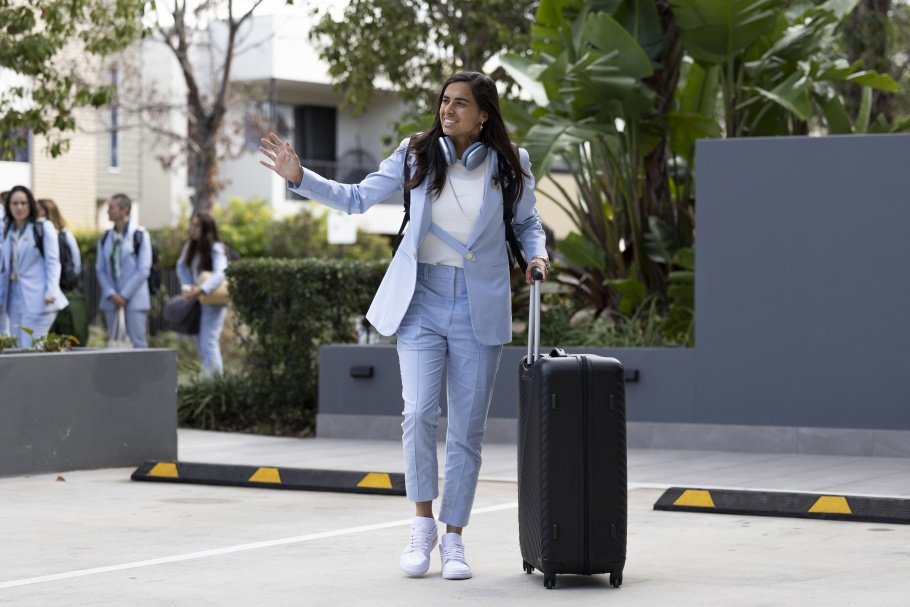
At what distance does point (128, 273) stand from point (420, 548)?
9214 mm

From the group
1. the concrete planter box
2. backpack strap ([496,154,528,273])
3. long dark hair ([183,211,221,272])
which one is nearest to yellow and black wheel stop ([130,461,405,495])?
the concrete planter box

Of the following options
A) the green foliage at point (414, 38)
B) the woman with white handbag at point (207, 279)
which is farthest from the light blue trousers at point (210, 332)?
the green foliage at point (414, 38)

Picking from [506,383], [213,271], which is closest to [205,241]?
[213,271]

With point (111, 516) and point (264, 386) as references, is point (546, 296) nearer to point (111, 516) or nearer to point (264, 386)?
point (264, 386)

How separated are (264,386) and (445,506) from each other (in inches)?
289

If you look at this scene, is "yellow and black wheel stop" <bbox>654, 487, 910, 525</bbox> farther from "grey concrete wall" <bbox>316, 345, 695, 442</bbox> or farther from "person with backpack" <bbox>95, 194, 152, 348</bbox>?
"person with backpack" <bbox>95, 194, 152, 348</bbox>

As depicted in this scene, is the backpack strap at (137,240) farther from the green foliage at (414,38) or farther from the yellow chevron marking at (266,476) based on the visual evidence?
the yellow chevron marking at (266,476)

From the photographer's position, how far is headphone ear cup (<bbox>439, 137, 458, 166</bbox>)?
637 centimetres

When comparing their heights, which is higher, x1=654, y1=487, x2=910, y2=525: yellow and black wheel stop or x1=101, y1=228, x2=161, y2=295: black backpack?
x1=101, y1=228, x2=161, y2=295: black backpack

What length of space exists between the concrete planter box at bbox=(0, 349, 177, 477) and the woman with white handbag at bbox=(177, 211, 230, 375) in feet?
13.4

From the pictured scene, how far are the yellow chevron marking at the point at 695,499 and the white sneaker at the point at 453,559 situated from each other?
2.29m

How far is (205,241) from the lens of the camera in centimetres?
1512

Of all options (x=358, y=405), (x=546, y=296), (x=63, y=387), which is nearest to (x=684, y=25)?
(x=546, y=296)

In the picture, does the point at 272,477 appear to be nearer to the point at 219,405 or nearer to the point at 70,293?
the point at 219,405
